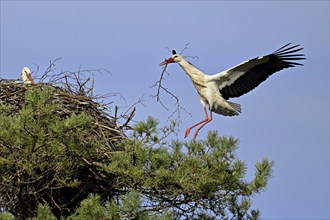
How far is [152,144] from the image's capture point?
7.52 m

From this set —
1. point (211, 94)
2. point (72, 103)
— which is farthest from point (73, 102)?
point (211, 94)

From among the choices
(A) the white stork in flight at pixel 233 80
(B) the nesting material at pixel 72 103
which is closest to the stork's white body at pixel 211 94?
(A) the white stork in flight at pixel 233 80

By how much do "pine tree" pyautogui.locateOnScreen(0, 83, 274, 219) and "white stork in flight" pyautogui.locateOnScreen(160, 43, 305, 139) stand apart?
7.68ft

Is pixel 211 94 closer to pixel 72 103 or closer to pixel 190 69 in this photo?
pixel 190 69

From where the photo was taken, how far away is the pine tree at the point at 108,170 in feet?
22.1

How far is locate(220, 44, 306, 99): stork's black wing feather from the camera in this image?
10188 mm

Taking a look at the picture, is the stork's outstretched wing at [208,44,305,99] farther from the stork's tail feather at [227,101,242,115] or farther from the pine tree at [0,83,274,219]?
the pine tree at [0,83,274,219]

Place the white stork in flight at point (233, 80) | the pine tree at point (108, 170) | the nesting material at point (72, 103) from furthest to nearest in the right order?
the white stork in flight at point (233, 80)
the nesting material at point (72, 103)
the pine tree at point (108, 170)

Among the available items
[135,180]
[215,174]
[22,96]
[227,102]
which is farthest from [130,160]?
[227,102]

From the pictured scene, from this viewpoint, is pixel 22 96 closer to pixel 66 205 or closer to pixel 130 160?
pixel 66 205

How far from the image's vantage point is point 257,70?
10391 millimetres

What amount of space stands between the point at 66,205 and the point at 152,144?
4.33ft

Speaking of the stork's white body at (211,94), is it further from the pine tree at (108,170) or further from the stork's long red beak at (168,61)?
the pine tree at (108,170)

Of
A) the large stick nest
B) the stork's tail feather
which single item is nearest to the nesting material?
the large stick nest
